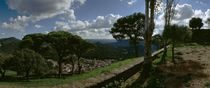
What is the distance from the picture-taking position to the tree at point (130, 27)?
22.2m

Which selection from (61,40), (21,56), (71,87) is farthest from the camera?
(61,40)

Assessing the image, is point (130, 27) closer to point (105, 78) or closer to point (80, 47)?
point (80, 47)

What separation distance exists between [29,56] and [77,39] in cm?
937

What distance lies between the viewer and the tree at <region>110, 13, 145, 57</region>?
22219 millimetres

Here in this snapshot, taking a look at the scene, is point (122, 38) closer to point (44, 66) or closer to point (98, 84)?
point (44, 66)

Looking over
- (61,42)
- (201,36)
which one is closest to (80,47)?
(61,42)

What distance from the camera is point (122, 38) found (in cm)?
2409

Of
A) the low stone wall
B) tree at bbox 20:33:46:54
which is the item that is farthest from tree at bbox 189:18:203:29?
tree at bbox 20:33:46:54

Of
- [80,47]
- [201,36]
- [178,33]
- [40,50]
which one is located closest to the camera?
[178,33]

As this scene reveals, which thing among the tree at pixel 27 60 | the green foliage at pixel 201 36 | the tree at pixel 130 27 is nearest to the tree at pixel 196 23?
the green foliage at pixel 201 36

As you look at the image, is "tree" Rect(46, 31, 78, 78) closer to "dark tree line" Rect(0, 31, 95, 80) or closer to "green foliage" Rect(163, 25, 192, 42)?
"dark tree line" Rect(0, 31, 95, 80)

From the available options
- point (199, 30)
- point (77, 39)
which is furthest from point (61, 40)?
point (199, 30)

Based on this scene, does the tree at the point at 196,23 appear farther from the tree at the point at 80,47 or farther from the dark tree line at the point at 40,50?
the tree at the point at 80,47

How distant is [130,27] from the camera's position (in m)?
22.6
